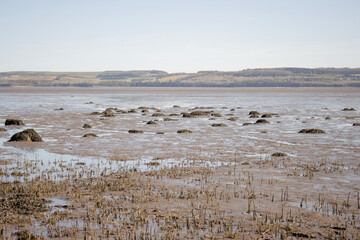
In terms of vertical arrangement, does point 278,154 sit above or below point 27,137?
below

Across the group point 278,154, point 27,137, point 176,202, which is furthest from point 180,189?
point 27,137

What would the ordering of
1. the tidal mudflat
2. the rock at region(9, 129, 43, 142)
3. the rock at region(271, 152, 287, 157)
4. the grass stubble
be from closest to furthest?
the grass stubble → the tidal mudflat → the rock at region(271, 152, 287, 157) → the rock at region(9, 129, 43, 142)

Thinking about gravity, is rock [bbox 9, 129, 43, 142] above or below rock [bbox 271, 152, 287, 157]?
above

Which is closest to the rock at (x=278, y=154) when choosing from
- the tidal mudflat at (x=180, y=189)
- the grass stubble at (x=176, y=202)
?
the tidal mudflat at (x=180, y=189)

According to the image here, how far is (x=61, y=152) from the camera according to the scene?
22047mm

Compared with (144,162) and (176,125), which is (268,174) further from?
(176,125)

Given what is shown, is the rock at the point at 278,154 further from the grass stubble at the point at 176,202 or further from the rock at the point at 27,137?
the rock at the point at 27,137

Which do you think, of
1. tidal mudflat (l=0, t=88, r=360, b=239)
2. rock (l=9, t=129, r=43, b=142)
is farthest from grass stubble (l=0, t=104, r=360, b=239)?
rock (l=9, t=129, r=43, b=142)

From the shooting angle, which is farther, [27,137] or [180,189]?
[27,137]

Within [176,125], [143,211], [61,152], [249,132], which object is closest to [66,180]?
[143,211]

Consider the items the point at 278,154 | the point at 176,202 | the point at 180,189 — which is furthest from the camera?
the point at 278,154

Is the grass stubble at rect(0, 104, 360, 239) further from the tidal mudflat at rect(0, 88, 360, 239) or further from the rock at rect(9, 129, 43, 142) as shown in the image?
the rock at rect(9, 129, 43, 142)

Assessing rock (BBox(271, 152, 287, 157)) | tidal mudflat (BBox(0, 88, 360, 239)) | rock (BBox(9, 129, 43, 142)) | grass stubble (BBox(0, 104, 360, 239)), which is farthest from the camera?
rock (BBox(9, 129, 43, 142))

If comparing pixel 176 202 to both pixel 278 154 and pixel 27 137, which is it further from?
pixel 27 137
